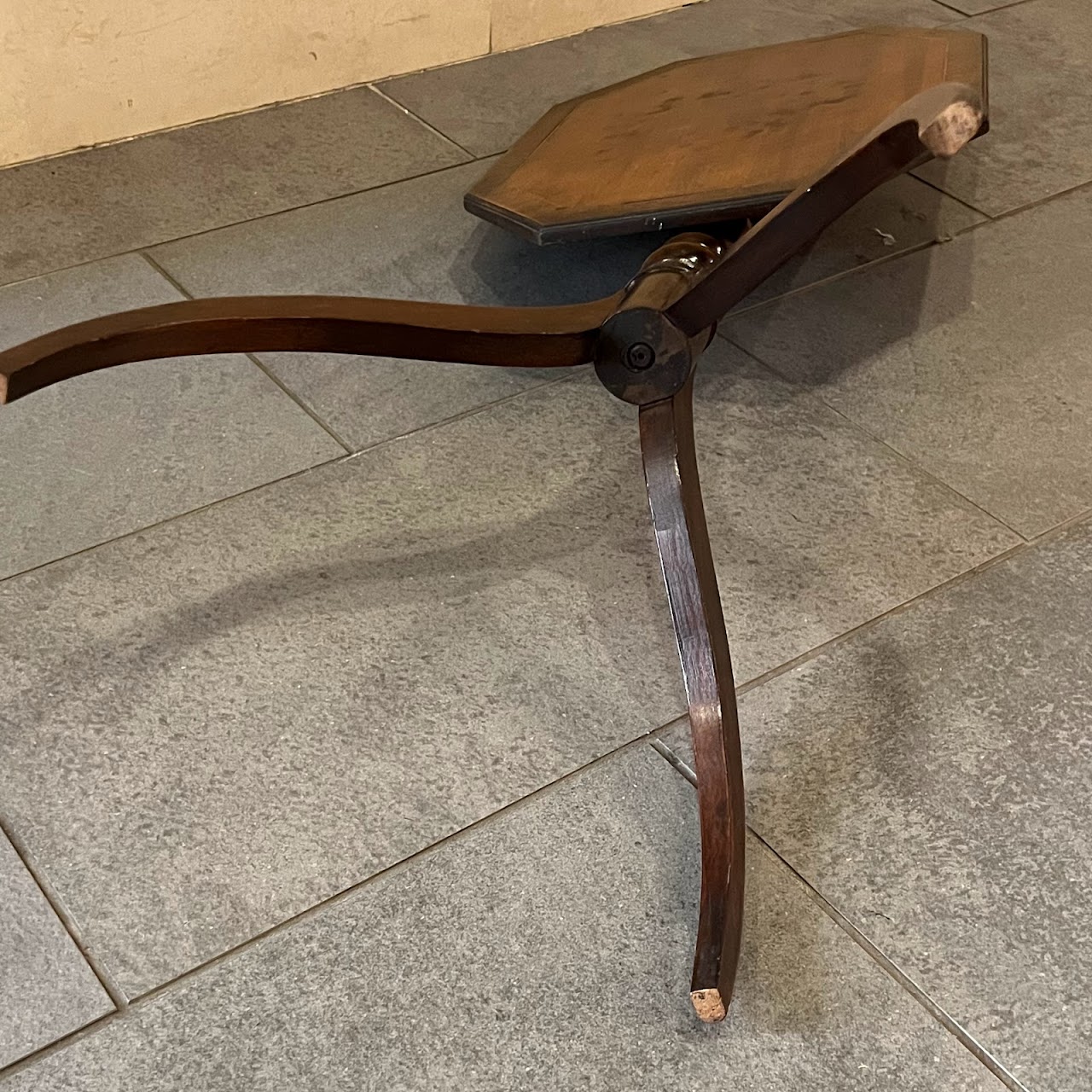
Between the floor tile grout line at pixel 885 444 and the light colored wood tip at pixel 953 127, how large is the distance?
82 cm

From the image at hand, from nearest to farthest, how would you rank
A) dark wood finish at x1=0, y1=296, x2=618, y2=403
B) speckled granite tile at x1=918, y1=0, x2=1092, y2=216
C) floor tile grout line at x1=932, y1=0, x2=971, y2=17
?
dark wood finish at x1=0, y1=296, x2=618, y2=403 → speckled granite tile at x1=918, y1=0, x2=1092, y2=216 → floor tile grout line at x1=932, y1=0, x2=971, y2=17

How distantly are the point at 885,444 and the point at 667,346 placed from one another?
73 centimetres

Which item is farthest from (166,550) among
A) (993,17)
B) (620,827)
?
(993,17)

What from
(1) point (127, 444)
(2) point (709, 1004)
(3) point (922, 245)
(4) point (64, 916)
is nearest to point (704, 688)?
(2) point (709, 1004)

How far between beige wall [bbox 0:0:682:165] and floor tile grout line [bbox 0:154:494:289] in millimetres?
109

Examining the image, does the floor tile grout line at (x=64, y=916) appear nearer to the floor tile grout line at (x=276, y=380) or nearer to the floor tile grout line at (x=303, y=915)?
the floor tile grout line at (x=303, y=915)

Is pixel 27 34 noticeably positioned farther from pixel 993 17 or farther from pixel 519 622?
pixel 993 17

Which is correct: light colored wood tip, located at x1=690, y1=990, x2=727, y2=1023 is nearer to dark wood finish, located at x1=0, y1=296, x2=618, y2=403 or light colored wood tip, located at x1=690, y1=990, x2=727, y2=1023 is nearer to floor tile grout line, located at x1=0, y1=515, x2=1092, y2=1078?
floor tile grout line, located at x1=0, y1=515, x2=1092, y2=1078

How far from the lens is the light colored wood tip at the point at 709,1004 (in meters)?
1.16

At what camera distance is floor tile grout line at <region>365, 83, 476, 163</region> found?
2.54m

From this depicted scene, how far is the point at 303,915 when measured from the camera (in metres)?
1.30

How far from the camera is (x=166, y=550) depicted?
1.69 m

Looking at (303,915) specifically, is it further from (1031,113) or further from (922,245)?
(1031,113)

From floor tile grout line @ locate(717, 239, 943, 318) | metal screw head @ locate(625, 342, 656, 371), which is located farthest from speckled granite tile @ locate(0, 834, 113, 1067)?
floor tile grout line @ locate(717, 239, 943, 318)
